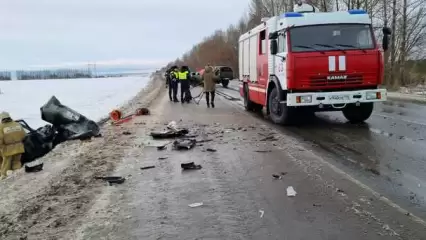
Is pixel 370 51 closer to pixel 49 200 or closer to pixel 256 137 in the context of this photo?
pixel 256 137

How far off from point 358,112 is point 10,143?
28.8 feet

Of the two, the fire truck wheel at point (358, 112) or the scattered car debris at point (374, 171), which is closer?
the scattered car debris at point (374, 171)

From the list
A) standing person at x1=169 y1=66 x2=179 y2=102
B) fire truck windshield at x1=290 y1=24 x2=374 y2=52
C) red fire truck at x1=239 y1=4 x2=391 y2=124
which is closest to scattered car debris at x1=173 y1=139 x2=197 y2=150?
red fire truck at x1=239 y1=4 x2=391 y2=124

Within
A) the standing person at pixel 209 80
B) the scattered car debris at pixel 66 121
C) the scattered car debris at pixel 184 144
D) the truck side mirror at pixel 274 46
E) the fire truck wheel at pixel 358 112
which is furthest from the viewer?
the standing person at pixel 209 80

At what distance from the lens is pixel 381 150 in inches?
321

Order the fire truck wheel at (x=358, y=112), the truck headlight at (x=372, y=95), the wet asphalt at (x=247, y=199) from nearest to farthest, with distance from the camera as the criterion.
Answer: the wet asphalt at (x=247, y=199)
the truck headlight at (x=372, y=95)
the fire truck wheel at (x=358, y=112)

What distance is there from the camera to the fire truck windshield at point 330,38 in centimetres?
1109

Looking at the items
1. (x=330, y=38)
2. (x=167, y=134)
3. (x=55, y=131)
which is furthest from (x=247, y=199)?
(x=55, y=131)

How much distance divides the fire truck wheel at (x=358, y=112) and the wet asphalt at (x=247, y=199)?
3359 mm

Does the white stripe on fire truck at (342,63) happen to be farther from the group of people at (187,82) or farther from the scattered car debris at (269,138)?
the group of people at (187,82)

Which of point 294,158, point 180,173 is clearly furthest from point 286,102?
point 180,173

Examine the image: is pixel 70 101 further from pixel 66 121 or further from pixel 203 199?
pixel 203 199

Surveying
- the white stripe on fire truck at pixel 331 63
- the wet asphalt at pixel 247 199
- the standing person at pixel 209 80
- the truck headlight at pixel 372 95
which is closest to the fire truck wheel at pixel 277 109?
the white stripe on fire truck at pixel 331 63

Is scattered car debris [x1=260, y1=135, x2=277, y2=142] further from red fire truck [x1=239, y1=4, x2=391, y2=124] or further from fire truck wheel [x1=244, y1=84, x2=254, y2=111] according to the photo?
fire truck wheel [x1=244, y1=84, x2=254, y2=111]
